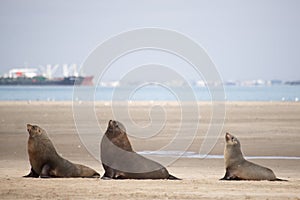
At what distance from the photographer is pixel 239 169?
623 inches

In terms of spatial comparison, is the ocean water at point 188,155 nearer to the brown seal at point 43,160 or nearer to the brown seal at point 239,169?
the brown seal at point 239,169

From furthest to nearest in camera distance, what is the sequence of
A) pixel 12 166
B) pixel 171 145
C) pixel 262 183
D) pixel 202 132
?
1. pixel 202 132
2. pixel 171 145
3. pixel 12 166
4. pixel 262 183

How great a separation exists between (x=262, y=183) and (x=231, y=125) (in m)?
20.9

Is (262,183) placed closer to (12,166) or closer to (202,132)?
(12,166)

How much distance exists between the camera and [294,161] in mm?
20609

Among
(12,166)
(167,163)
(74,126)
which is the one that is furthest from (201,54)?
(74,126)

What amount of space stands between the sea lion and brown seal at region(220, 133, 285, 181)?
1575 millimetres

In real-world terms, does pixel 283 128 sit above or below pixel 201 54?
below

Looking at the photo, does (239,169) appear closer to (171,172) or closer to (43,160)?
(171,172)


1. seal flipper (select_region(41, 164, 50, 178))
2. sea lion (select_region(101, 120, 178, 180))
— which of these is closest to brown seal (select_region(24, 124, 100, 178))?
seal flipper (select_region(41, 164, 50, 178))

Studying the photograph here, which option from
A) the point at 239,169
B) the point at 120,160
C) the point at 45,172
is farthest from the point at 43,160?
the point at 239,169

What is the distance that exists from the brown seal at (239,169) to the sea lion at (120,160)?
1.57 m

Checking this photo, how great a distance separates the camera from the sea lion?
50.0ft

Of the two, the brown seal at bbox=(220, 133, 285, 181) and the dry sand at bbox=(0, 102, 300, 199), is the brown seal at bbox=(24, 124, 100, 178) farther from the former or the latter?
the brown seal at bbox=(220, 133, 285, 181)
